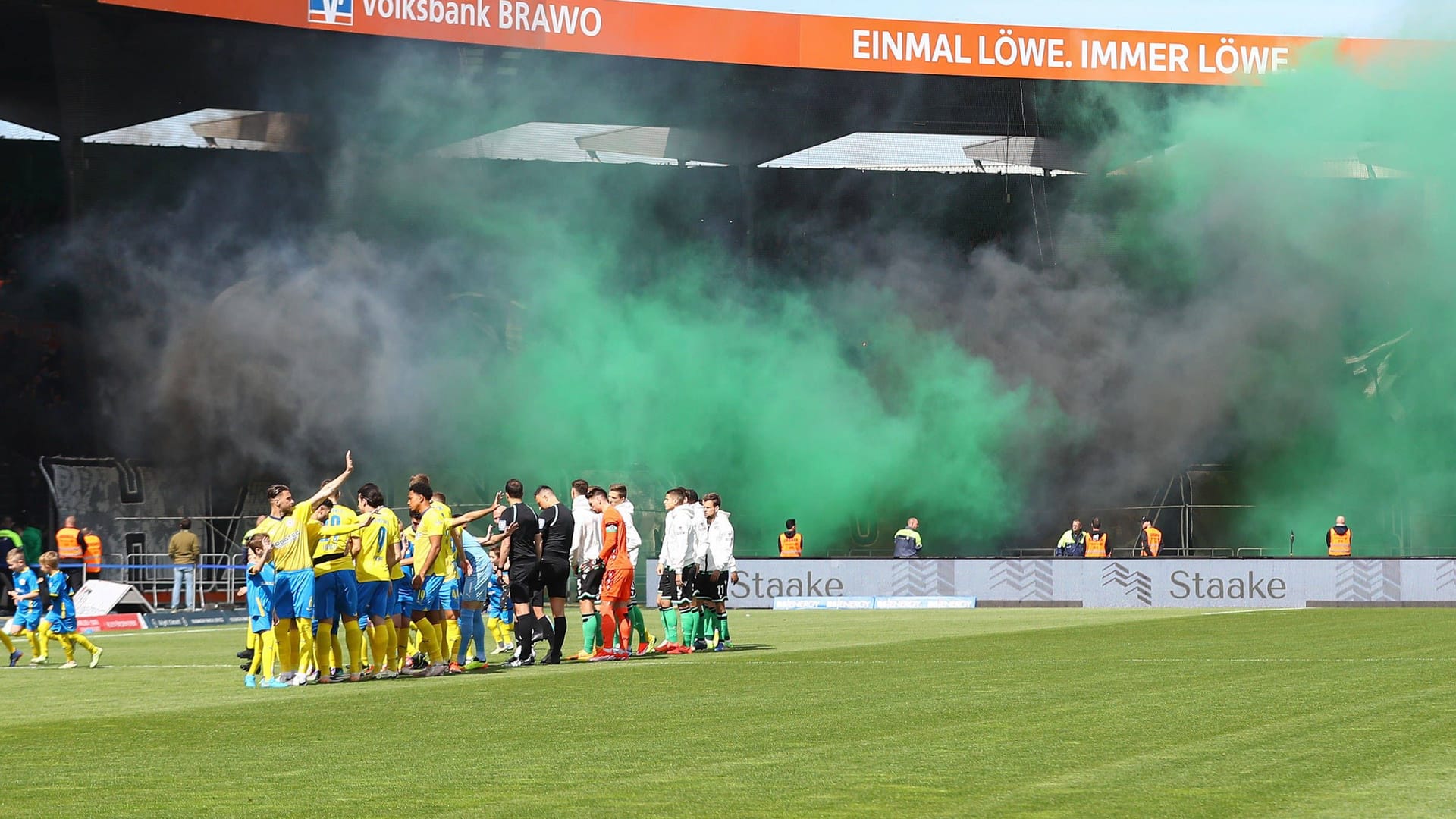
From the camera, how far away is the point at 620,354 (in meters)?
38.4

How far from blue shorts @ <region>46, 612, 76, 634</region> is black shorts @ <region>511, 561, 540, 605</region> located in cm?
547

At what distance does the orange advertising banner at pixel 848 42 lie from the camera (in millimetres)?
35031

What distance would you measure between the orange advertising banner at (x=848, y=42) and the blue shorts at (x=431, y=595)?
2044 centimetres

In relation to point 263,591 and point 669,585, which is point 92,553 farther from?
point 263,591

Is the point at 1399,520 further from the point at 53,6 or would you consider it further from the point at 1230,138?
the point at 53,6

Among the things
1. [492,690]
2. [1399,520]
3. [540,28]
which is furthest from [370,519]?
[1399,520]

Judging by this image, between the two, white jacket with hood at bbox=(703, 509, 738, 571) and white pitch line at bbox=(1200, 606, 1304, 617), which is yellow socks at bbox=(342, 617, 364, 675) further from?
white pitch line at bbox=(1200, 606, 1304, 617)

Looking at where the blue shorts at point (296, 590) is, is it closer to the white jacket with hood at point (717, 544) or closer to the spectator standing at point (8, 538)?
the white jacket with hood at point (717, 544)

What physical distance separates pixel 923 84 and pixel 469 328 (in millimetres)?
12159

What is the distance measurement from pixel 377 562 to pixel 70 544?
1589cm

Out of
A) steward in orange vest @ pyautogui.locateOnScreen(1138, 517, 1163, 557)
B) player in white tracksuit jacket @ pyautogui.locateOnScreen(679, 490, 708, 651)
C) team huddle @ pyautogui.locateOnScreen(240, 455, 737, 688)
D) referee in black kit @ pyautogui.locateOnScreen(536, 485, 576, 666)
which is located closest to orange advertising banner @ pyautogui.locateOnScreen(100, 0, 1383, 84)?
steward in orange vest @ pyautogui.locateOnScreen(1138, 517, 1163, 557)

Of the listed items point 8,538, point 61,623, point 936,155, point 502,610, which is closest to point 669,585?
point 502,610

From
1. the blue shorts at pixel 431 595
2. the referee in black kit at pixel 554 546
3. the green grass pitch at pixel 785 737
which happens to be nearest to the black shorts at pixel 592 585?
the referee in black kit at pixel 554 546

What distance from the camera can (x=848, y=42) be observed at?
3759 cm
